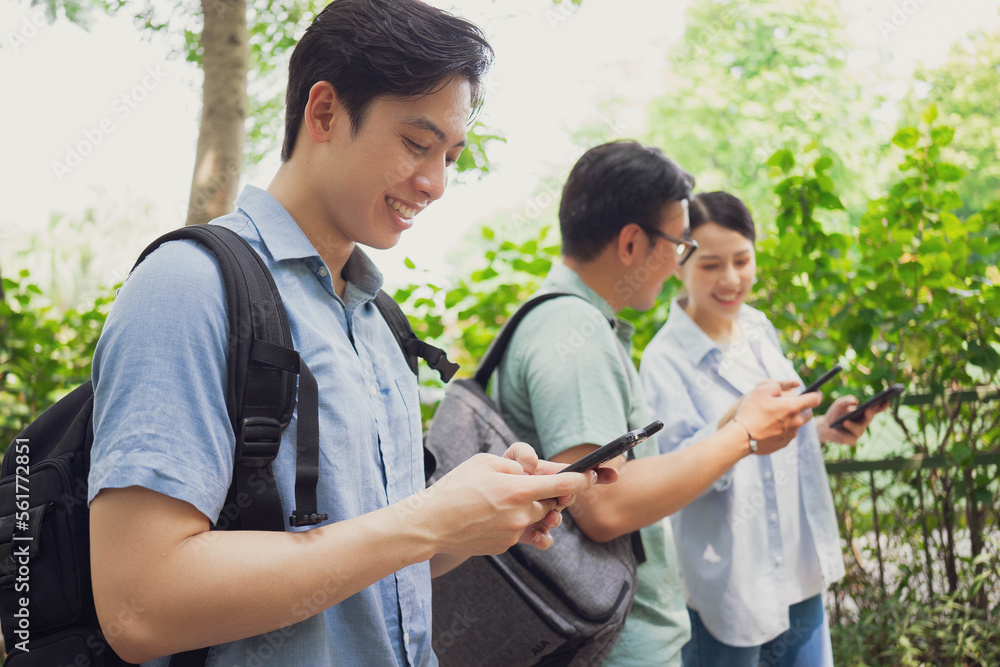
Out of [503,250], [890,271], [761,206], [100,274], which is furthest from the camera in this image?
[761,206]

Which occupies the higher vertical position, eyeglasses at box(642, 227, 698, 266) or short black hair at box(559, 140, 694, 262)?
short black hair at box(559, 140, 694, 262)

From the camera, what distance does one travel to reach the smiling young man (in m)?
0.79

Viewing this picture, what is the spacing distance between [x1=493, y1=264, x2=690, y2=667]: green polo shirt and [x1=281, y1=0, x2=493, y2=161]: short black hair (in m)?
0.67

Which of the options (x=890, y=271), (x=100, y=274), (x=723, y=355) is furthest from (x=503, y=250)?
(x=100, y=274)

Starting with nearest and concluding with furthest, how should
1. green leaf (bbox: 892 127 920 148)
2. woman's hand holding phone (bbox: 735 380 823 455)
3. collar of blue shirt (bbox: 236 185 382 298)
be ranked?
collar of blue shirt (bbox: 236 185 382 298) → woman's hand holding phone (bbox: 735 380 823 455) → green leaf (bbox: 892 127 920 148)

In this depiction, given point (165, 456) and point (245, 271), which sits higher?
point (245, 271)

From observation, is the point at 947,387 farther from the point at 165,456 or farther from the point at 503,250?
the point at 165,456

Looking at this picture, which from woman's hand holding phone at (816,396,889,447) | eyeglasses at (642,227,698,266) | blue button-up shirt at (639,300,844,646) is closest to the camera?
eyeglasses at (642,227,698,266)

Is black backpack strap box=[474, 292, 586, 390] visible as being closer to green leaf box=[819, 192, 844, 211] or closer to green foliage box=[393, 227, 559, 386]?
green foliage box=[393, 227, 559, 386]

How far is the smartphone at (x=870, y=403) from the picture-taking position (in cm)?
219

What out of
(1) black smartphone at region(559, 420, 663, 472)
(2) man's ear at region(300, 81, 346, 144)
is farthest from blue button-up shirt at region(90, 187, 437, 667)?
(1) black smartphone at region(559, 420, 663, 472)

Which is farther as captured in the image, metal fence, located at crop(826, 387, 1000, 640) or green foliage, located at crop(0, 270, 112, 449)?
green foliage, located at crop(0, 270, 112, 449)

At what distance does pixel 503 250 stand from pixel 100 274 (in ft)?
25.5

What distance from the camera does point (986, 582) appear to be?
300 centimetres
